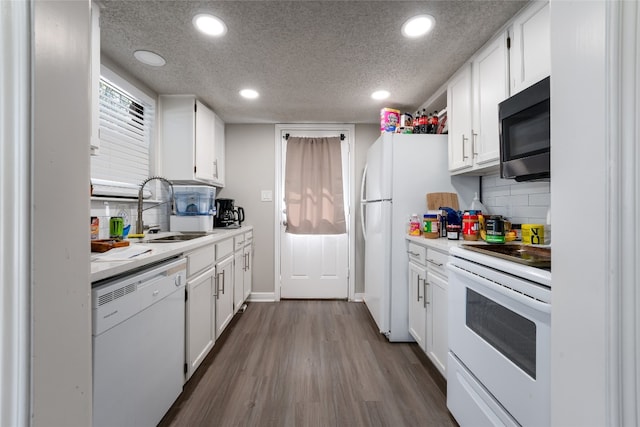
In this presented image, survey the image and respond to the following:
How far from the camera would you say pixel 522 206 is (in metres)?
1.84

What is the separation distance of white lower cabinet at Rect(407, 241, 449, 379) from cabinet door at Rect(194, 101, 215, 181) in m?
2.01

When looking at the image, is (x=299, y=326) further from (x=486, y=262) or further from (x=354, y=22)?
(x=354, y=22)

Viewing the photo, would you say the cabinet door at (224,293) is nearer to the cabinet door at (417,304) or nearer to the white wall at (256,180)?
the white wall at (256,180)

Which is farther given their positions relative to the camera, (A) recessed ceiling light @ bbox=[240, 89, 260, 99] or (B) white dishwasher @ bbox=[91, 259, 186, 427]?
(A) recessed ceiling light @ bbox=[240, 89, 260, 99]

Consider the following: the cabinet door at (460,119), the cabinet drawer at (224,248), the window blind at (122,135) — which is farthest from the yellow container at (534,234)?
the window blind at (122,135)

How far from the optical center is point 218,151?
3.10 metres

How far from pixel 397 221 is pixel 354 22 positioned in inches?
55.0

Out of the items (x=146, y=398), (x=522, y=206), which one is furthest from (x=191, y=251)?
(x=522, y=206)

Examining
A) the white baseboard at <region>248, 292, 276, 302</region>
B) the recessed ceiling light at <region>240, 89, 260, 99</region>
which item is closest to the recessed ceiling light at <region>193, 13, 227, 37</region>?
the recessed ceiling light at <region>240, 89, 260, 99</region>

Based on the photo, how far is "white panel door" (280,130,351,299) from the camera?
11.0 ft

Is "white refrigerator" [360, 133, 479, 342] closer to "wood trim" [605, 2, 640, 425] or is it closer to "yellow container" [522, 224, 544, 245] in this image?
"yellow container" [522, 224, 544, 245]

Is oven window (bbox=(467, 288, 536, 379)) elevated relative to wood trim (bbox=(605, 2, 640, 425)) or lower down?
lower down

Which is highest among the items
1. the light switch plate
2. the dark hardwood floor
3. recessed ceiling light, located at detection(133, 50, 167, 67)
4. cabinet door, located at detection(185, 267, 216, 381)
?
recessed ceiling light, located at detection(133, 50, 167, 67)

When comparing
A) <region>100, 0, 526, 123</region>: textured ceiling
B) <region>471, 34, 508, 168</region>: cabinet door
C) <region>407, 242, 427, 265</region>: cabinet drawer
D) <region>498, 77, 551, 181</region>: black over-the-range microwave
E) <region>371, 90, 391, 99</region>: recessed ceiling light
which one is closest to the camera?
<region>498, 77, 551, 181</region>: black over-the-range microwave
